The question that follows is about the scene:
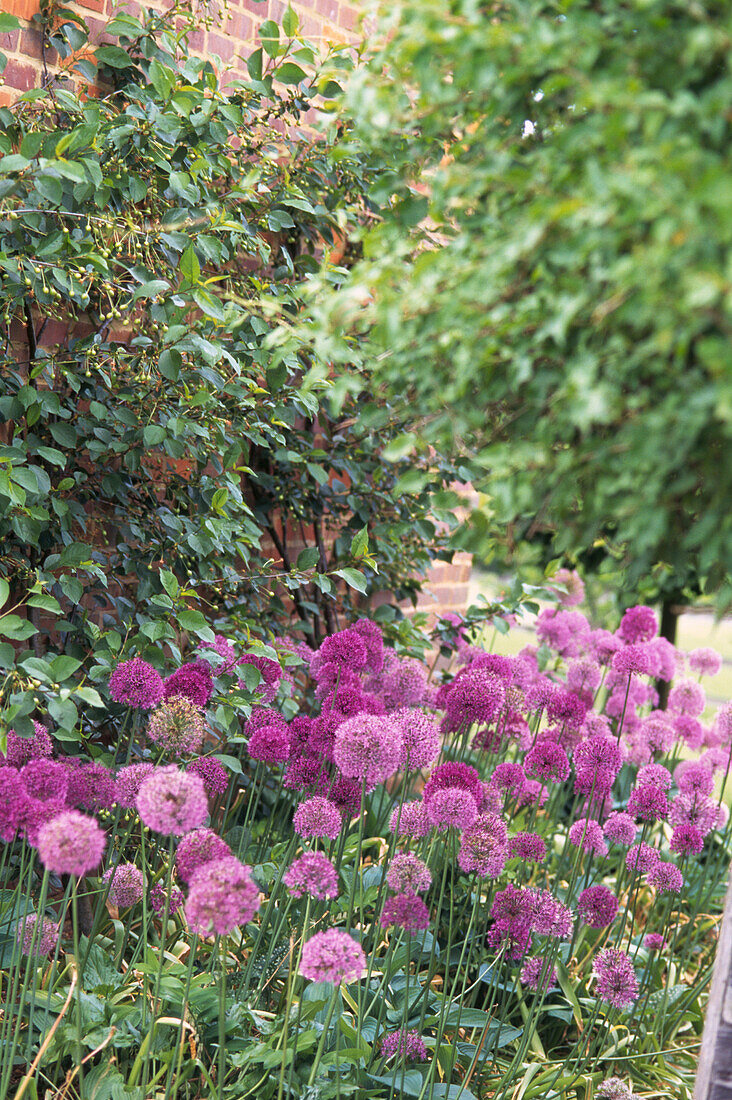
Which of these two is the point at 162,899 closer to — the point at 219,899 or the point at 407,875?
the point at 407,875

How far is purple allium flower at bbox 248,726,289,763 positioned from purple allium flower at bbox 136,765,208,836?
47cm

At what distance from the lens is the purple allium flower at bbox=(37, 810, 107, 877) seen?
1066 millimetres

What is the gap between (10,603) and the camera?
2.05 m

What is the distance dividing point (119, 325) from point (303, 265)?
2.20 feet

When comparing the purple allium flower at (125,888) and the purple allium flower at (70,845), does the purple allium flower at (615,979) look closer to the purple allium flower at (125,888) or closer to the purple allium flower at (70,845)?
the purple allium flower at (125,888)

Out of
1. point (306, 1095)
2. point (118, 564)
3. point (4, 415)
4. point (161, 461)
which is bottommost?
point (306, 1095)

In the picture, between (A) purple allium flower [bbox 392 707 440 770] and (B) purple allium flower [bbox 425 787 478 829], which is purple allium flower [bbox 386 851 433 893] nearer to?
(B) purple allium flower [bbox 425 787 478 829]

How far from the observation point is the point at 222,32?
2.45 m

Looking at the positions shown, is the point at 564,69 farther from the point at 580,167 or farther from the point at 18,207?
the point at 18,207

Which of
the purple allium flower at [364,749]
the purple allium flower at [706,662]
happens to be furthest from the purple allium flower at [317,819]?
the purple allium flower at [706,662]

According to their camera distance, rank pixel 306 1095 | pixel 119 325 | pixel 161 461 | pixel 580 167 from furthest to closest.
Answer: pixel 161 461 → pixel 119 325 → pixel 306 1095 → pixel 580 167


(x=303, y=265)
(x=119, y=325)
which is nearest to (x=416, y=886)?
(x=119, y=325)

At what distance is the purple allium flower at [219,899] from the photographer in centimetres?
105

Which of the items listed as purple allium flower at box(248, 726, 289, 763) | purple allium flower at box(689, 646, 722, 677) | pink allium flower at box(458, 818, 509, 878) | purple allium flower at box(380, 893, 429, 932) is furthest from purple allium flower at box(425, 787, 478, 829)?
purple allium flower at box(689, 646, 722, 677)
